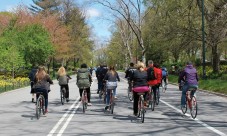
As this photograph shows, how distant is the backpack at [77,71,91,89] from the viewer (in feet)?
49.9

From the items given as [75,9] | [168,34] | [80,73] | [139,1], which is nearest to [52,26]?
[75,9]

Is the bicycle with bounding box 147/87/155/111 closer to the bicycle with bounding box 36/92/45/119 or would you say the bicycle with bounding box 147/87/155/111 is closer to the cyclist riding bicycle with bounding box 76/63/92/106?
the cyclist riding bicycle with bounding box 76/63/92/106

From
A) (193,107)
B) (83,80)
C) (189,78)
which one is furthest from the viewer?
(83,80)

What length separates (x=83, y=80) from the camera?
15.3 meters

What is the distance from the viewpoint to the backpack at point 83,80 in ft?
49.9

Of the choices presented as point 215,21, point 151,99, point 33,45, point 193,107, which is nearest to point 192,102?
point 193,107

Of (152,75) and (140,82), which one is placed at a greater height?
(152,75)

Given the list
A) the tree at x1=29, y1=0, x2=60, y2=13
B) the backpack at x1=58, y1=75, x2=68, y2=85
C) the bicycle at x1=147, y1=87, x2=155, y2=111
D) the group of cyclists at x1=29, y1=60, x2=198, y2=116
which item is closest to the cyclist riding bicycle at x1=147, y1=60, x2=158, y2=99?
the group of cyclists at x1=29, y1=60, x2=198, y2=116

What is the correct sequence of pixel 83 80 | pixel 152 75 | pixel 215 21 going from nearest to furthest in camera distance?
1. pixel 152 75
2. pixel 83 80
3. pixel 215 21

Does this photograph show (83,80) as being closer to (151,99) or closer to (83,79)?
(83,79)

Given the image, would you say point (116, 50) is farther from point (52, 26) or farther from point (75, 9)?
point (52, 26)

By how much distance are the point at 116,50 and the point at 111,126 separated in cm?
10019

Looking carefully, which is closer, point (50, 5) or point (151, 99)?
point (151, 99)

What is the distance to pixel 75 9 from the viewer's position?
79.3 m
